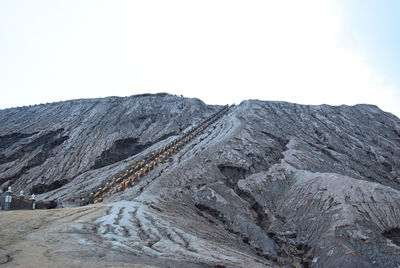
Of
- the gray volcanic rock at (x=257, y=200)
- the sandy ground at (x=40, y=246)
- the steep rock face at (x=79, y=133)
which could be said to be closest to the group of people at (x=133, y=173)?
the gray volcanic rock at (x=257, y=200)

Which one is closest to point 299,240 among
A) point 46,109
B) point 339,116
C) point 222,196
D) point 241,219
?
point 241,219

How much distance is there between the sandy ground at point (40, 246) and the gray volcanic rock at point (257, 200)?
0.40 meters

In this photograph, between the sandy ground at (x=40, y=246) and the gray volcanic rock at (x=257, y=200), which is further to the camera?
the gray volcanic rock at (x=257, y=200)

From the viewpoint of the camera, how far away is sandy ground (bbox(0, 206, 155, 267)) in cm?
520

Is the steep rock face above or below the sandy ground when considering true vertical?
above

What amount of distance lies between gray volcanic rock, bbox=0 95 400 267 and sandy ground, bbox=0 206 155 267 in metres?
0.40

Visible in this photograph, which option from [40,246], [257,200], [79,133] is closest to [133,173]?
[257,200]

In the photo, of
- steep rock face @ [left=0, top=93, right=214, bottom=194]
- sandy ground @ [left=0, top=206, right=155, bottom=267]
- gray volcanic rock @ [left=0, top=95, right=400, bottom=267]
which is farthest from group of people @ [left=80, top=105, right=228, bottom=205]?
sandy ground @ [left=0, top=206, right=155, bottom=267]

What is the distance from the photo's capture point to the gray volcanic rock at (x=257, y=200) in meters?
9.83

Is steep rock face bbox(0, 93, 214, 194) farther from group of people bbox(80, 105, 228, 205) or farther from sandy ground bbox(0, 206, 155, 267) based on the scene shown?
sandy ground bbox(0, 206, 155, 267)

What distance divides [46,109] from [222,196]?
53945mm

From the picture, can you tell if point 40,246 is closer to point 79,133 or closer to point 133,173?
point 133,173

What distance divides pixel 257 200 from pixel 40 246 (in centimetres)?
1663

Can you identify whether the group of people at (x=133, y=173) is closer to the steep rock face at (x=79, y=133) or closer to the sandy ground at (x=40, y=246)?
the steep rock face at (x=79, y=133)
